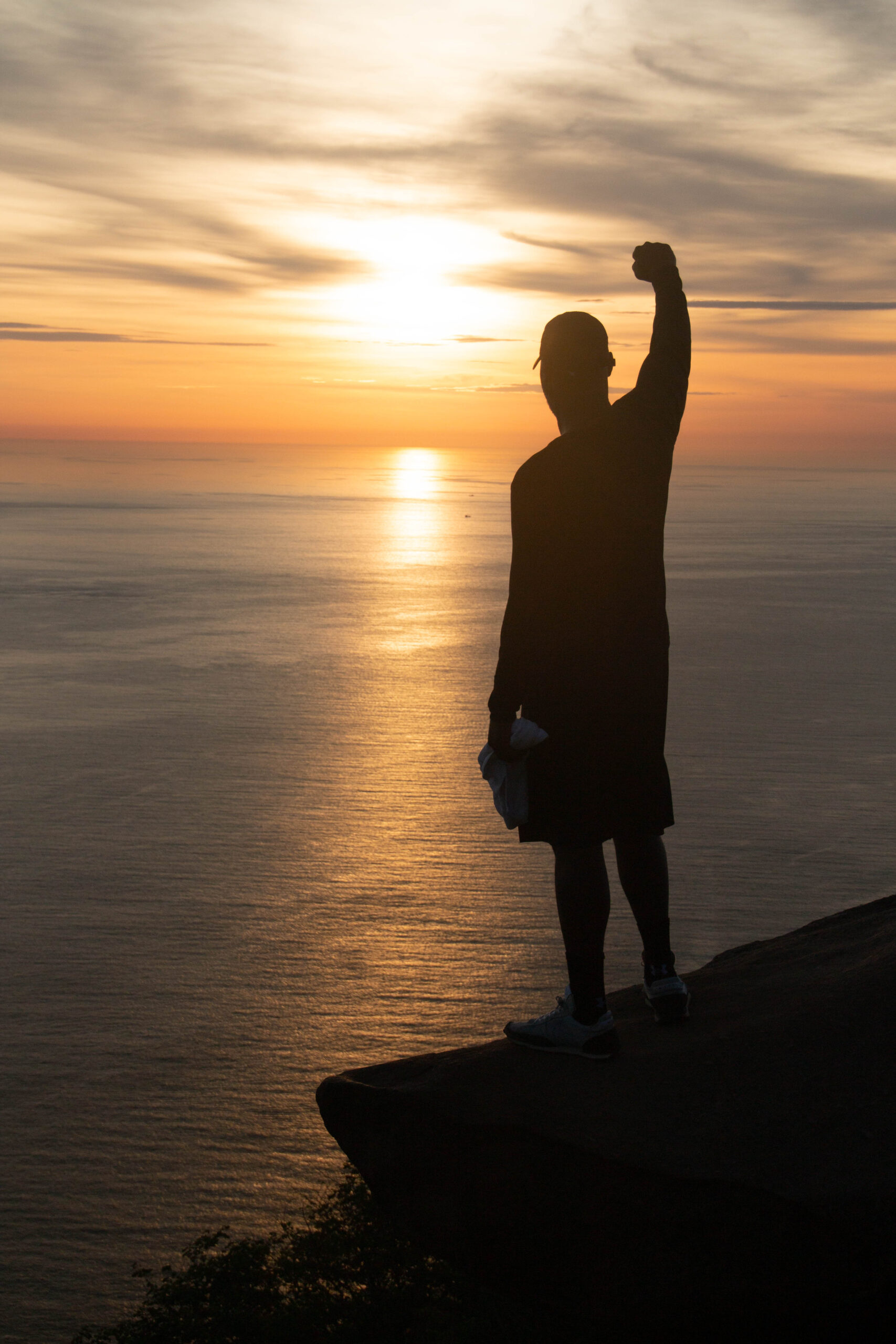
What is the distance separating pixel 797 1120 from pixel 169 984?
337 centimetres

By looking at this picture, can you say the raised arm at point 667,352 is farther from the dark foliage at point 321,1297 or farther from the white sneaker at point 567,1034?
the dark foliage at point 321,1297

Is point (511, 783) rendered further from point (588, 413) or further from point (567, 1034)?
point (588, 413)

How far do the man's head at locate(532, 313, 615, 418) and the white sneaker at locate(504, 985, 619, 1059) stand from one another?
1599 mm

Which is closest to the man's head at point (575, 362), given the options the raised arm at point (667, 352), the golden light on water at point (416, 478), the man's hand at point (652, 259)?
the raised arm at point (667, 352)

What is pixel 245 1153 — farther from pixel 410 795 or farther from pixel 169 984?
pixel 410 795

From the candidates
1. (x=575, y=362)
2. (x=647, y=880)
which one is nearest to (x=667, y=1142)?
(x=647, y=880)

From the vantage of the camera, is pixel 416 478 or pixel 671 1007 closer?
pixel 671 1007

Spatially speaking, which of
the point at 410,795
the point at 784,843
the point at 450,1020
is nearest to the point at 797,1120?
the point at 450,1020

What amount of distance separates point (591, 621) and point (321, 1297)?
2.05 m

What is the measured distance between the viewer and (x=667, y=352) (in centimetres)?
319

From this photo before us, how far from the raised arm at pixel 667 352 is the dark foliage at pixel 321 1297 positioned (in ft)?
7.81

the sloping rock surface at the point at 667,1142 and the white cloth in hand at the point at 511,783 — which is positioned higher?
the white cloth in hand at the point at 511,783

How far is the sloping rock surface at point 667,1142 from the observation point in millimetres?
2738

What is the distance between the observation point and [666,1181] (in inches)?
112
